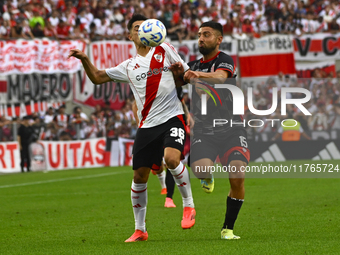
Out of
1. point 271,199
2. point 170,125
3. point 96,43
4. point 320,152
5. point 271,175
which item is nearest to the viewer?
point 170,125

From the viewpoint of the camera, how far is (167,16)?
2666cm

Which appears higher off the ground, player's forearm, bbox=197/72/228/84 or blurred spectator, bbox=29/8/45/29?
player's forearm, bbox=197/72/228/84

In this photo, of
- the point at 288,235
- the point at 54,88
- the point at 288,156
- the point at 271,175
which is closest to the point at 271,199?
the point at 288,235

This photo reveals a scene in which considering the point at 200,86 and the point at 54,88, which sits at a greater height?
the point at 200,86

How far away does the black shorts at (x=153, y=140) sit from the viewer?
6.91 metres

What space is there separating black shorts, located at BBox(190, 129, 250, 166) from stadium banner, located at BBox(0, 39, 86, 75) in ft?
53.1

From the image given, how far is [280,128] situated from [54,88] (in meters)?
8.61

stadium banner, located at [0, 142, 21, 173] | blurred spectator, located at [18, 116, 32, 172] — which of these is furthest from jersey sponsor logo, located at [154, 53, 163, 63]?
stadium banner, located at [0, 142, 21, 173]

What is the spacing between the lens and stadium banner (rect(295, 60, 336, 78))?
87.0 feet

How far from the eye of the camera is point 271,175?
1845cm

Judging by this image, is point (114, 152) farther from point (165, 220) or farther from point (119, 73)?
point (119, 73)

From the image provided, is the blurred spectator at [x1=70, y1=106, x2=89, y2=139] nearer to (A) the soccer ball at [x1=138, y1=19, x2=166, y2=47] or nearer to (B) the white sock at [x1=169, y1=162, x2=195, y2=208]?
(B) the white sock at [x1=169, y1=162, x2=195, y2=208]

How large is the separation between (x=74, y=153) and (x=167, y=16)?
778cm

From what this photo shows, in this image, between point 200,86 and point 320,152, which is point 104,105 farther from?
point 200,86
